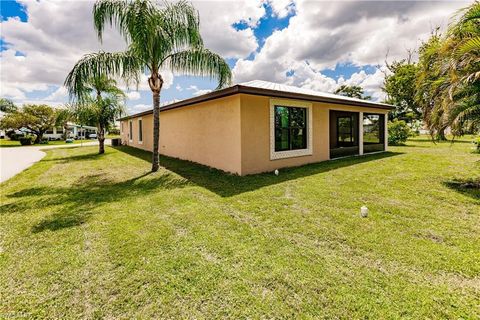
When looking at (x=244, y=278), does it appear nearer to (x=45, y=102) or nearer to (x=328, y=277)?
(x=328, y=277)

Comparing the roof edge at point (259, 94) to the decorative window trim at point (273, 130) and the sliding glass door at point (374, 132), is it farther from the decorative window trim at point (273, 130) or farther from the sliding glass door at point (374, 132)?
the sliding glass door at point (374, 132)

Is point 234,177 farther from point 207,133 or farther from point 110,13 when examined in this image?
point 110,13

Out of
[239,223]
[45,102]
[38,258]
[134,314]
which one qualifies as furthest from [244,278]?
[45,102]

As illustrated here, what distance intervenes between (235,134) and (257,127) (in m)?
0.78

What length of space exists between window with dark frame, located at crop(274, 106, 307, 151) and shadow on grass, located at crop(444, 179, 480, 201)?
4.57 meters

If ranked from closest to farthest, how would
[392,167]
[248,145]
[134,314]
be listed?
[134,314] < [248,145] < [392,167]

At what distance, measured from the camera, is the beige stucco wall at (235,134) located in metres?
7.55

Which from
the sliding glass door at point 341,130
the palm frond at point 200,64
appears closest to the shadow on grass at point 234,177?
the palm frond at point 200,64

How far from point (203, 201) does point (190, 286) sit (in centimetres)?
282

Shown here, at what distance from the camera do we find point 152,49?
761cm

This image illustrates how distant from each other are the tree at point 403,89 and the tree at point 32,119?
37.3 metres

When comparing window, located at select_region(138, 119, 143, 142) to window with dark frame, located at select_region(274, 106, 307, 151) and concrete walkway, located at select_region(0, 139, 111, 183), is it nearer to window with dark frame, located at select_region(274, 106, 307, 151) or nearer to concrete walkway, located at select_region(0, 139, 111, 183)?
concrete walkway, located at select_region(0, 139, 111, 183)

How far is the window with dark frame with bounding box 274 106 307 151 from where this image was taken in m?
8.56

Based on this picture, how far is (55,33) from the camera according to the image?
10.3m
